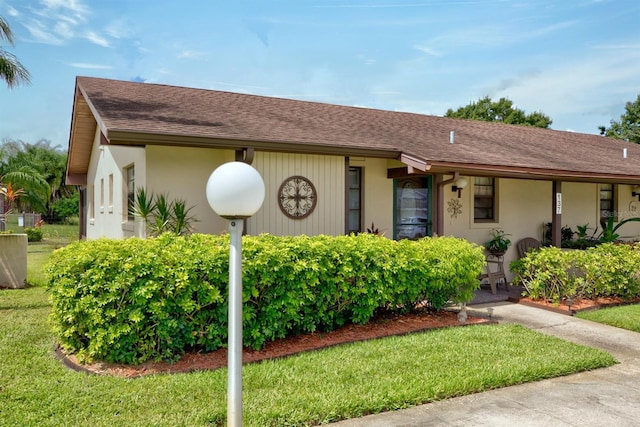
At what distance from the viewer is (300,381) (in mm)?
4590

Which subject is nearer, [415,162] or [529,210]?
[415,162]

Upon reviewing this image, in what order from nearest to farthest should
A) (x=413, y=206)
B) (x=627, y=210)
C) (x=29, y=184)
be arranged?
1. (x=413, y=206)
2. (x=627, y=210)
3. (x=29, y=184)

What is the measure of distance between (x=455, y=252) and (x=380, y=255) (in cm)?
138

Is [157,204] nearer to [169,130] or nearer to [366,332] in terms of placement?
[169,130]

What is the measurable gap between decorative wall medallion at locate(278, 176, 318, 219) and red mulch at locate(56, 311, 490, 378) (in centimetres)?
274

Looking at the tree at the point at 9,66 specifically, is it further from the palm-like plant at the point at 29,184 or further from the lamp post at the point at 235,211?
the palm-like plant at the point at 29,184

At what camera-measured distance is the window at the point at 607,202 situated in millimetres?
13773

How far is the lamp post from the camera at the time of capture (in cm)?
315

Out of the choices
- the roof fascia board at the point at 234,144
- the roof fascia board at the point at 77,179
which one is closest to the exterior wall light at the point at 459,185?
the roof fascia board at the point at 234,144

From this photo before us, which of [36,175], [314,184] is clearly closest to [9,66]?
[314,184]

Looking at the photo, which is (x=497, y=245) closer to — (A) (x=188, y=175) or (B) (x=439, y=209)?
(B) (x=439, y=209)

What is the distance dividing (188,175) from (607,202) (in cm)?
1184

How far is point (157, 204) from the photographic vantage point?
7.81 m

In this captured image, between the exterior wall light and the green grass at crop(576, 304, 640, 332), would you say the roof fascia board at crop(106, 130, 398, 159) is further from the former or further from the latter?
the green grass at crop(576, 304, 640, 332)
